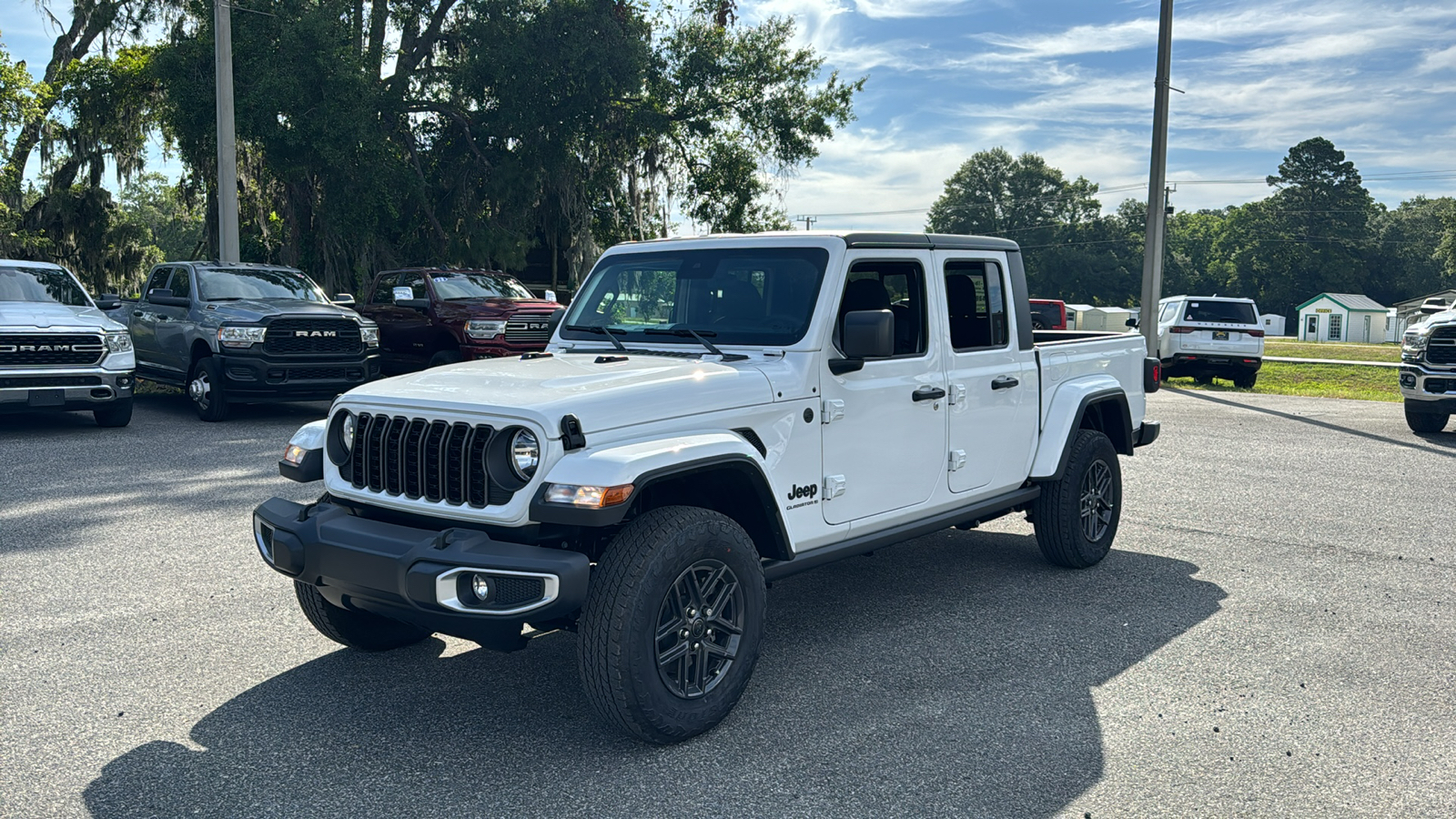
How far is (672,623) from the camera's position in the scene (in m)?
4.06

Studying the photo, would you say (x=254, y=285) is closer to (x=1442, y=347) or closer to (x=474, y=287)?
(x=474, y=287)

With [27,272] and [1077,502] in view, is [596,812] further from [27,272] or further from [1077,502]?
[27,272]

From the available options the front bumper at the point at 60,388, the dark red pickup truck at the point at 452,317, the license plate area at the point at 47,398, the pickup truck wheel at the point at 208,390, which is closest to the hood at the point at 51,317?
the front bumper at the point at 60,388

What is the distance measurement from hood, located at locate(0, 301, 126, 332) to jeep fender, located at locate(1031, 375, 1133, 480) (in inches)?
408

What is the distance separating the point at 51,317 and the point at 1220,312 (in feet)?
66.4

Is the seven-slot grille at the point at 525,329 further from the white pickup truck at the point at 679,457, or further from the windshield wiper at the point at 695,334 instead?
the windshield wiper at the point at 695,334

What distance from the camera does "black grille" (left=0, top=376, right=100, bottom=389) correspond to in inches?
457

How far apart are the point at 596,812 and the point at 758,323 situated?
228 centimetres

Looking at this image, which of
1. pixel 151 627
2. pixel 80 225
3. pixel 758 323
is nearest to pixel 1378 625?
pixel 758 323

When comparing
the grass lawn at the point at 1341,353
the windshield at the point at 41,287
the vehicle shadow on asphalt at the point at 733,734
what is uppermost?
the windshield at the point at 41,287

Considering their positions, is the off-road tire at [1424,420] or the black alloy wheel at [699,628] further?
the off-road tire at [1424,420]

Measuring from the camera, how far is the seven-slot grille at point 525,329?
15.1 m

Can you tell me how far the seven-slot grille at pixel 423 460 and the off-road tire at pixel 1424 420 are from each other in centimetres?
1320

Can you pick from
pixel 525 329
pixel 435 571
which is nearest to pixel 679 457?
pixel 435 571
